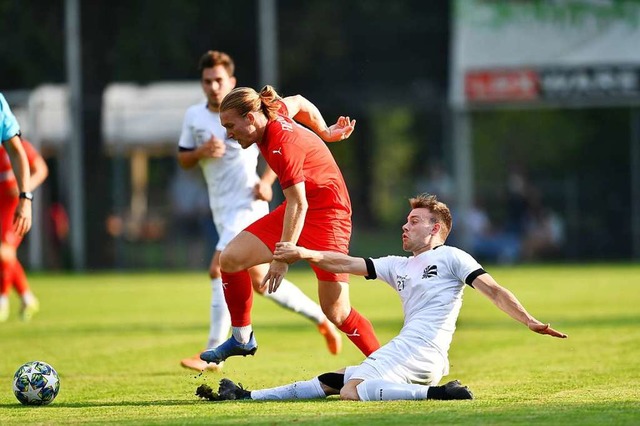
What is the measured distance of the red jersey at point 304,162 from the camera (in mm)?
7477

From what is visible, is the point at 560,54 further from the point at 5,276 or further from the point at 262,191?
the point at 262,191

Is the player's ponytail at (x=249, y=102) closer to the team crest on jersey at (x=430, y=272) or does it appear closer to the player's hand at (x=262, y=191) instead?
the team crest on jersey at (x=430, y=272)

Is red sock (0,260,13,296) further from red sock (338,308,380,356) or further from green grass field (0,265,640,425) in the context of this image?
red sock (338,308,380,356)

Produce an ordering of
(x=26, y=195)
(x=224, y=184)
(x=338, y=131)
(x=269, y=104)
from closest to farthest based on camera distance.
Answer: (x=269, y=104) < (x=338, y=131) < (x=26, y=195) < (x=224, y=184)

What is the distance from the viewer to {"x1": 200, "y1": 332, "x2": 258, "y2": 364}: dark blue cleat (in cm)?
802

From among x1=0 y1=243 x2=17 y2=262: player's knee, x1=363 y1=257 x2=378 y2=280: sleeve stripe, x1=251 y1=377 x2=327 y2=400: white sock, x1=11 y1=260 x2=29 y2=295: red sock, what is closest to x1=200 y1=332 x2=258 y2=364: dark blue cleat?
x1=251 y1=377 x2=327 y2=400: white sock

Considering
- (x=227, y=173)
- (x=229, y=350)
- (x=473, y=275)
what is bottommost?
(x=229, y=350)

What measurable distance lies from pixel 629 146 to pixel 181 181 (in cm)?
1165

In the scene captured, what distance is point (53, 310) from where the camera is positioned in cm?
1639

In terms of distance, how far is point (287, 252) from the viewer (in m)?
7.14

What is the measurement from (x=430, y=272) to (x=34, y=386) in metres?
2.43

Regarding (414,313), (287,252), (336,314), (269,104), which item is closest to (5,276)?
(336,314)

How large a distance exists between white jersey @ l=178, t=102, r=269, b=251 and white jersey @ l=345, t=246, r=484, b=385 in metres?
2.62

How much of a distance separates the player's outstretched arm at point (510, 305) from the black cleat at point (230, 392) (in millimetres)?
1557
